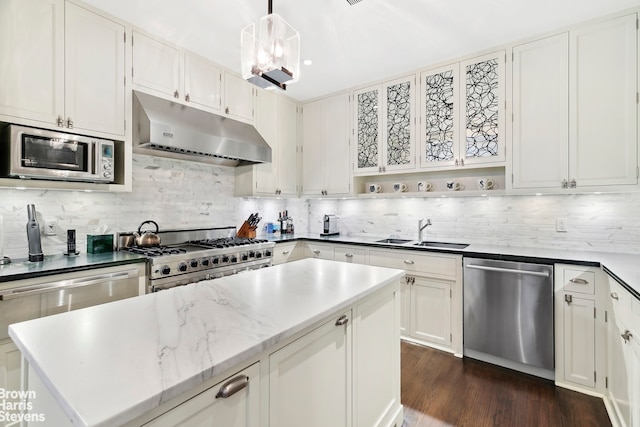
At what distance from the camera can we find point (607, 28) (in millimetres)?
2318

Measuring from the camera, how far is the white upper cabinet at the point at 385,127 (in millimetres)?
3275

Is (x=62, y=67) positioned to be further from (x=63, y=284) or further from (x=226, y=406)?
(x=226, y=406)

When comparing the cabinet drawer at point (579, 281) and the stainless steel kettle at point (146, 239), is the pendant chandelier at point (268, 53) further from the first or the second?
the cabinet drawer at point (579, 281)

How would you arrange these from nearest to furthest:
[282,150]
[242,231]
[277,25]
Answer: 1. [277,25]
2. [242,231]
3. [282,150]

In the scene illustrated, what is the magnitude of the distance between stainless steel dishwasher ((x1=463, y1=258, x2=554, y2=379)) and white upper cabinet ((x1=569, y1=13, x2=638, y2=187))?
918 millimetres

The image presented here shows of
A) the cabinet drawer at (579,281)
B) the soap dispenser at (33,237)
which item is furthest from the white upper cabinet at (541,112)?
the soap dispenser at (33,237)

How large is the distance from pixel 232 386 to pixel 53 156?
2.18 m

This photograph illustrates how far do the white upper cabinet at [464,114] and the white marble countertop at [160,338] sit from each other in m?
2.04

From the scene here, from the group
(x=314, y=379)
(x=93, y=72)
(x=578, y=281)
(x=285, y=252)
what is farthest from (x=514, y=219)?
(x=93, y=72)

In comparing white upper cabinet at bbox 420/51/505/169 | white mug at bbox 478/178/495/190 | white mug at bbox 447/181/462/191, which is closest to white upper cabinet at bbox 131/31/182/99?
white upper cabinet at bbox 420/51/505/169

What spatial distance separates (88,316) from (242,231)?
8.05 feet

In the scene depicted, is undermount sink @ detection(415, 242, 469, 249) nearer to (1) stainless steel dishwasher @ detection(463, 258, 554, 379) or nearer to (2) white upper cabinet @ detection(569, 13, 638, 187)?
(1) stainless steel dishwasher @ detection(463, 258, 554, 379)

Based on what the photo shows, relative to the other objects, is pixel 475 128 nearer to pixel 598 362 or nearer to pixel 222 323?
pixel 598 362

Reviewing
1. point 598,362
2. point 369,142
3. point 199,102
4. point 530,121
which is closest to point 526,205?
point 530,121
